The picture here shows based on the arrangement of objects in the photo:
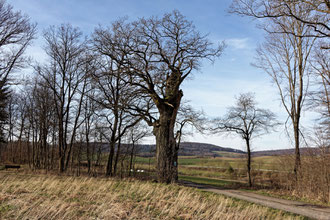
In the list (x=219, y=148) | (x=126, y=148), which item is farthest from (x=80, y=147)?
(x=219, y=148)

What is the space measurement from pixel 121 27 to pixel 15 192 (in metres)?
9.94

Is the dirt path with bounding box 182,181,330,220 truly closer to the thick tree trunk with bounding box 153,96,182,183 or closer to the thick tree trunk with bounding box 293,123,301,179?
the thick tree trunk with bounding box 293,123,301,179

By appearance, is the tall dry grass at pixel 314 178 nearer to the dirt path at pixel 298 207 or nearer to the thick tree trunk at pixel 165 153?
the dirt path at pixel 298 207

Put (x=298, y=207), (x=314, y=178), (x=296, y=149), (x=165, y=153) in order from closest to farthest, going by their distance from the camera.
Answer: (x=298, y=207) → (x=314, y=178) → (x=165, y=153) → (x=296, y=149)

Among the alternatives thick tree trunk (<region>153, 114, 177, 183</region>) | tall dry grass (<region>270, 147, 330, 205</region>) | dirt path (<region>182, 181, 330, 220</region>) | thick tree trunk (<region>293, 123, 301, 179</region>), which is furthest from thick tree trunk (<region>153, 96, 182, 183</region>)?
thick tree trunk (<region>293, 123, 301, 179</region>)

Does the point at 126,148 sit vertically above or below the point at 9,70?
below

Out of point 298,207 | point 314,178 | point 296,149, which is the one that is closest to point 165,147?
point 298,207

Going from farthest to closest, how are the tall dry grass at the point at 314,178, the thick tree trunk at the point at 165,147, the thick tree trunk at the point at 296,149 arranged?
the thick tree trunk at the point at 296,149
the thick tree trunk at the point at 165,147
the tall dry grass at the point at 314,178

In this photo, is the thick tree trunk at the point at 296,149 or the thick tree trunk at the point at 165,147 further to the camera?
the thick tree trunk at the point at 296,149

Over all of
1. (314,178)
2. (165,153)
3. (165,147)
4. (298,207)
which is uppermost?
(165,147)

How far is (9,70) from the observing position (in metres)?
19.2

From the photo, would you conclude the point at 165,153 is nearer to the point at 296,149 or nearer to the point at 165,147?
the point at 165,147

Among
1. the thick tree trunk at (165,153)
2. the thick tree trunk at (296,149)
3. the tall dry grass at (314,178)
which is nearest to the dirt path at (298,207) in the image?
A: the tall dry grass at (314,178)

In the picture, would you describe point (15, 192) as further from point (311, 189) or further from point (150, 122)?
point (311, 189)
